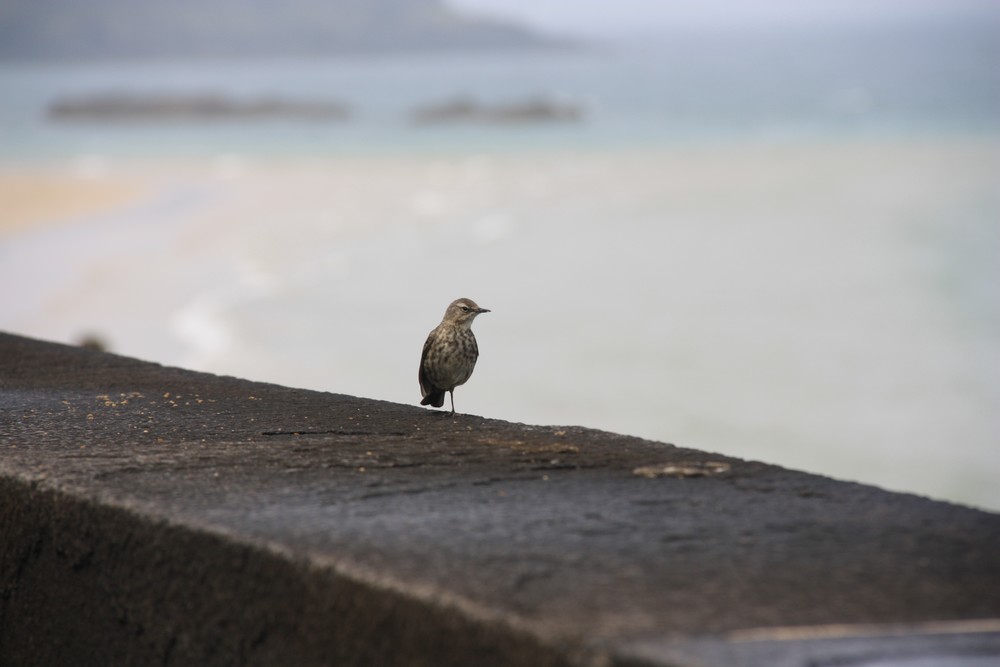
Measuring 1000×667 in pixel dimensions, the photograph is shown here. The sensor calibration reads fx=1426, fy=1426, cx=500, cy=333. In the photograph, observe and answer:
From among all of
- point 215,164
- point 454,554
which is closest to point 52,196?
point 215,164

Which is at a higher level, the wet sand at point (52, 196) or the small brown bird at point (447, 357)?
the wet sand at point (52, 196)

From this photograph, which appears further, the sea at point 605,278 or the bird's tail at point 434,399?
the sea at point 605,278

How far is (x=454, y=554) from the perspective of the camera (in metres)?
2.77

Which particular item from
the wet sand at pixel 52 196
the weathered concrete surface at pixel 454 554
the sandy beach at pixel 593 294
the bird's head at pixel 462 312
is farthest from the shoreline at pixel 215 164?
the weathered concrete surface at pixel 454 554

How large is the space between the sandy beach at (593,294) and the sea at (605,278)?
0.07m

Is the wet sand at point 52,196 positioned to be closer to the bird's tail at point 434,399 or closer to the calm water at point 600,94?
the calm water at point 600,94

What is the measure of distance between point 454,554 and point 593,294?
2098cm

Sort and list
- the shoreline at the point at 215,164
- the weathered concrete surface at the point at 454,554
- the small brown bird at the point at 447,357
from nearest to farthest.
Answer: the weathered concrete surface at the point at 454,554 < the small brown bird at the point at 447,357 < the shoreline at the point at 215,164

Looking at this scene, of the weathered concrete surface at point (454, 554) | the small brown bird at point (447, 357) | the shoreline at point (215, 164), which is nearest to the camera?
the weathered concrete surface at point (454, 554)

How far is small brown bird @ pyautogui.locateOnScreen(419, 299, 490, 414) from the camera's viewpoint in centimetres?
455

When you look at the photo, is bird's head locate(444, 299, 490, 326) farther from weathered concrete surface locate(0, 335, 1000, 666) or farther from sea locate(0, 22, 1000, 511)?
sea locate(0, 22, 1000, 511)

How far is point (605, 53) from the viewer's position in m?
156

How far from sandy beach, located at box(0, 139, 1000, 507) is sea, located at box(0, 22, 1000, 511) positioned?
69 millimetres

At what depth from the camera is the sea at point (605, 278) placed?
58.1 feet
